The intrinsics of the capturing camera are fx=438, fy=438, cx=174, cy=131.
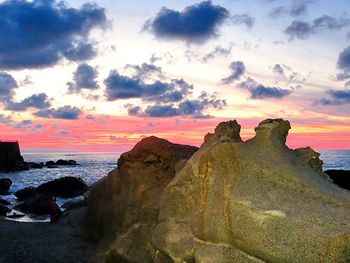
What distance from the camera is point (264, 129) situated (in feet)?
43.7

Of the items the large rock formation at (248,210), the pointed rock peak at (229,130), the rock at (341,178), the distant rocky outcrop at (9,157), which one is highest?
the pointed rock peak at (229,130)

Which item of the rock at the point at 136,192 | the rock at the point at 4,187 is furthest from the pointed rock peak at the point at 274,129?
the rock at the point at 4,187

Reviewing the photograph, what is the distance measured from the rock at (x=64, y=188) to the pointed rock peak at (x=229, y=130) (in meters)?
39.0

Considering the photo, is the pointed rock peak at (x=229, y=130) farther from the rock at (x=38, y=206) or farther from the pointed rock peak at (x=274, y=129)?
the rock at (x=38, y=206)

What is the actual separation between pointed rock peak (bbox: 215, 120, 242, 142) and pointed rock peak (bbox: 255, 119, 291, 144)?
1.10m

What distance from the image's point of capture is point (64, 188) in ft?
173

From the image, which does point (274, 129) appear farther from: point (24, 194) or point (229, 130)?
point (24, 194)

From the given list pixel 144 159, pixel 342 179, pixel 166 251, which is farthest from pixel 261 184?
pixel 342 179

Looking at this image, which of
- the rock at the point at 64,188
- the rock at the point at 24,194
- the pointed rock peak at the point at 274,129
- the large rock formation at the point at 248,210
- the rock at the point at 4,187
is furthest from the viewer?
the rock at the point at 4,187

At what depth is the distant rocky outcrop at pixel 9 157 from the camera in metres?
115

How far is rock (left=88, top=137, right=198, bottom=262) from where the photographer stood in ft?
56.9

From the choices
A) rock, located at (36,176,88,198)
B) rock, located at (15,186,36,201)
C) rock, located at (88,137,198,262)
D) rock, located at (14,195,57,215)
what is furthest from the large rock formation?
rock, located at (36,176,88,198)

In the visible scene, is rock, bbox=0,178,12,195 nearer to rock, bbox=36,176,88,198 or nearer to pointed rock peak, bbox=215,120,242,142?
rock, bbox=36,176,88,198

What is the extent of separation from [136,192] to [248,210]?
9233 mm
